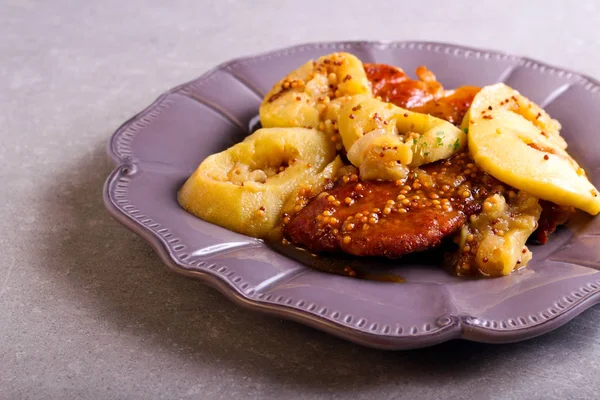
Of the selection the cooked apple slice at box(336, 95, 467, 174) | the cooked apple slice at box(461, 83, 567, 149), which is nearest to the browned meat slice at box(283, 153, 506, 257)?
the cooked apple slice at box(336, 95, 467, 174)

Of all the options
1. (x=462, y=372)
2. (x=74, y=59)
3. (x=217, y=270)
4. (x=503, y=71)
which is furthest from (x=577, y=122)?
(x=74, y=59)

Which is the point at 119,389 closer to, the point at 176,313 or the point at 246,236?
the point at 176,313

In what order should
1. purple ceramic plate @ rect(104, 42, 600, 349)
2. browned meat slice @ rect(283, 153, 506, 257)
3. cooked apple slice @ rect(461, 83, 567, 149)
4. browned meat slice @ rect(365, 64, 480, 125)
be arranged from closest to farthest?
purple ceramic plate @ rect(104, 42, 600, 349), browned meat slice @ rect(283, 153, 506, 257), cooked apple slice @ rect(461, 83, 567, 149), browned meat slice @ rect(365, 64, 480, 125)

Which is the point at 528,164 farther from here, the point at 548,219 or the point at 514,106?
the point at 514,106

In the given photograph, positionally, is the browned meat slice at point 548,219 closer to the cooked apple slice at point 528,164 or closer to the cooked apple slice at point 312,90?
the cooked apple slice at point 528,164

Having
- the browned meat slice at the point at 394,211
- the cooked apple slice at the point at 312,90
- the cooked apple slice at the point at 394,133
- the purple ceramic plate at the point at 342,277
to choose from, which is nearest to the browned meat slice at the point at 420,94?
the cooked apple slice at the point at 312,90

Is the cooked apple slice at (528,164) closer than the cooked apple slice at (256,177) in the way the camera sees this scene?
Yes

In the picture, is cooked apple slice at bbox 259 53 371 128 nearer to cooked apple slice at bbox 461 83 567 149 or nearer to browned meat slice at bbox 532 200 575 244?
cooked apple slice at bbox 461 83 567 149
